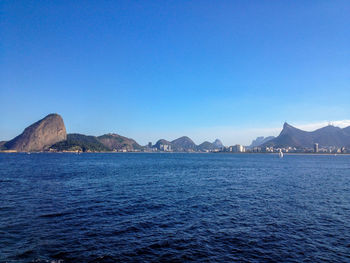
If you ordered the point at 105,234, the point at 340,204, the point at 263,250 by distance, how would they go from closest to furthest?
the point at 263,250
the point at 105,234
the point at 340,204

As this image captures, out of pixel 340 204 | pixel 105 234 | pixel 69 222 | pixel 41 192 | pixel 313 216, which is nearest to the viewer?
pixel 105 234

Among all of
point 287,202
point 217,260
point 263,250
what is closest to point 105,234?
point 217,260

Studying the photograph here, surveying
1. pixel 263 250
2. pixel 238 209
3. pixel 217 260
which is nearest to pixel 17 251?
pixel 217 260

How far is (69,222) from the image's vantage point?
2192 cm

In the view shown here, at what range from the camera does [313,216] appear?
82.6ft

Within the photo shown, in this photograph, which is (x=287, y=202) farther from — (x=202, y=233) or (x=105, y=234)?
(x=105, y=234)

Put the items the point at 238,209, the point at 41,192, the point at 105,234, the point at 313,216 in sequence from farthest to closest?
the point at 41,192 → the point at 238,209 → the point at 313,216 → the point at 105,234

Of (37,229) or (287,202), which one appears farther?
(287,202)

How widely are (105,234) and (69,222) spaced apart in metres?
5.70

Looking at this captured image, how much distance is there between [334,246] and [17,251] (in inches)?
970

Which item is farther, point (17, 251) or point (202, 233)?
point (202, 233)

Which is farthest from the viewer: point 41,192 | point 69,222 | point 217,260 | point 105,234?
point 41,192

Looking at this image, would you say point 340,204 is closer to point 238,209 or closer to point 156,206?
point 238,209

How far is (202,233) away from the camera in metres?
19.4
